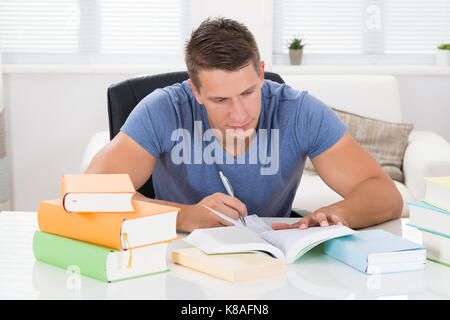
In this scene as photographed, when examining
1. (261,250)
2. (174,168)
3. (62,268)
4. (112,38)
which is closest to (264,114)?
(174,168)

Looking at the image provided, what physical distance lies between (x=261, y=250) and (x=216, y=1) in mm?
2547

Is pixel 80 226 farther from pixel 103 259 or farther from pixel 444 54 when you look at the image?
pixel 444 54

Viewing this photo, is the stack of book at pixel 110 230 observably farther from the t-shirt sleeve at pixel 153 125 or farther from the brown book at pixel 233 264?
the t-shirt sleeve at pixel 153 125

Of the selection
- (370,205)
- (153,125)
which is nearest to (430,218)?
(370,205)

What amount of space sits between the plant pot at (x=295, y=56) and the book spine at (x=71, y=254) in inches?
107

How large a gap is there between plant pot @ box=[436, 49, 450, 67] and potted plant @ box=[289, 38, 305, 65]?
0.81 metres

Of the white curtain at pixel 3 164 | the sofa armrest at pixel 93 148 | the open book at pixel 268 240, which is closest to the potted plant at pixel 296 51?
the sofa armrest at pixel 93 148

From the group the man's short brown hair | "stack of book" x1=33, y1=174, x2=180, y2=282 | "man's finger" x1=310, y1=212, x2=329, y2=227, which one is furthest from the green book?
the man's short brown hair

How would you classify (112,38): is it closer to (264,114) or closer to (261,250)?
(264,114)

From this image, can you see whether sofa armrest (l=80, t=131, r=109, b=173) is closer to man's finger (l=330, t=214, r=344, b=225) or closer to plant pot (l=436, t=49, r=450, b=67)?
man's finger (l=330, t=214, r=344, b=225)

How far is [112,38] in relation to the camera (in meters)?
3.61

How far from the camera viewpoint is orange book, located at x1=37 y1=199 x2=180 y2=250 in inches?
38.3

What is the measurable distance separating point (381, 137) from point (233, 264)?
2.21 metres

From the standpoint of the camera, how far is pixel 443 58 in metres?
3.68
